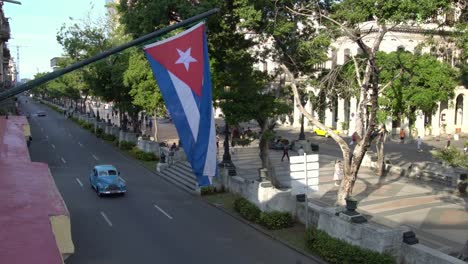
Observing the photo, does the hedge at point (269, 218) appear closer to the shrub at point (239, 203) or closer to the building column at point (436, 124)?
the shrub at point (239, 203)

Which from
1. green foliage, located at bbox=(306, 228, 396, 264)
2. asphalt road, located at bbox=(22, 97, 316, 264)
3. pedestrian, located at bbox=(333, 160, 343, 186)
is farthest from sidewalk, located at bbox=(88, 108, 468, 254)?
asphalt road, located at bbox=(22, 97, 316, 264)

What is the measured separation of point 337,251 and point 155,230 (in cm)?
798

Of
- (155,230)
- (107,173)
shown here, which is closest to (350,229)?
(155,230)

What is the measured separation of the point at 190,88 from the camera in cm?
1087

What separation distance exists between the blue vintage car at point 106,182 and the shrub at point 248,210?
7469 mm

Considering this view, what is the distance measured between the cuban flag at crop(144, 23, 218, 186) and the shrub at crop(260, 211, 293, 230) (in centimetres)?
808

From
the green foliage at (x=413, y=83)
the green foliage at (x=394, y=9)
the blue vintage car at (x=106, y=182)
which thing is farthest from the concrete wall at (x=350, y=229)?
the green foliage at (x=413, y=83)

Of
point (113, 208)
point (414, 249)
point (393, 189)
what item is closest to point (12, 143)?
point (113, 208)

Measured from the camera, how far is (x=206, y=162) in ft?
38.7

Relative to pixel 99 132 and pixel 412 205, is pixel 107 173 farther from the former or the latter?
pixel 99 132

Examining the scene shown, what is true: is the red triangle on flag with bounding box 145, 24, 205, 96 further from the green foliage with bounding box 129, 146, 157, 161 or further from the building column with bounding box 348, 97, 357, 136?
the building column with bounding box 348, 97, 357, 136

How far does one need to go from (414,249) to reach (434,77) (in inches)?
963

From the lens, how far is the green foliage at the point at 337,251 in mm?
14414

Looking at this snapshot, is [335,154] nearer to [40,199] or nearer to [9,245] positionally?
[40,199]
